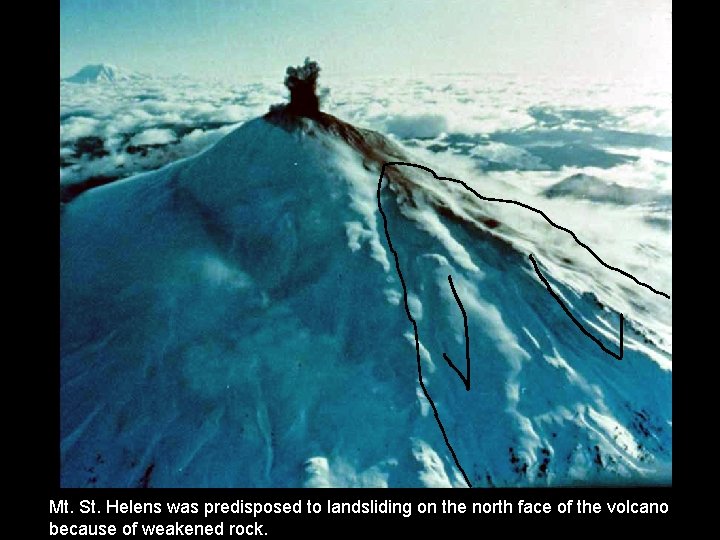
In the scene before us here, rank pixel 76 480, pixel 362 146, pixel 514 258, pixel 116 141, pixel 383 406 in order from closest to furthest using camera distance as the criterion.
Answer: pixel 76 480
pixel 383 406
pixel 514 258
pixel 362 146
pixel 116 141

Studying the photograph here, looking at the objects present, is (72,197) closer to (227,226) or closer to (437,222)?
(227,226)

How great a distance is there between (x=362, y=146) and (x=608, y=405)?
1578 cm

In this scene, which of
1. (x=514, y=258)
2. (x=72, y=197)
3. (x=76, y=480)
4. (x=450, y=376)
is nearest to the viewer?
(x=76, y=480)

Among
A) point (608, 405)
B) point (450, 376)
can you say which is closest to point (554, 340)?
point (608, 405)

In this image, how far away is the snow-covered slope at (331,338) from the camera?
56.2ft

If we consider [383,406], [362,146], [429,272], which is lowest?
[383,406]

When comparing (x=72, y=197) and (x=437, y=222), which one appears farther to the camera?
(x=72, y=197)

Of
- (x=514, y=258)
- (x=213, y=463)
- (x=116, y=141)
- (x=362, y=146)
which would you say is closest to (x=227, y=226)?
(x=362, y=146)

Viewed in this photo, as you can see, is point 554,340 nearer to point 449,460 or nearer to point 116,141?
point 449,460

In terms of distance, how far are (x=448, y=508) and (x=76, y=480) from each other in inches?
445

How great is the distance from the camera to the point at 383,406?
18.0 metres

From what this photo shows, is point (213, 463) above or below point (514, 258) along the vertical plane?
below

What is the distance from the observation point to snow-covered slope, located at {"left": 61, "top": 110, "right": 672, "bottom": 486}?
17.1m

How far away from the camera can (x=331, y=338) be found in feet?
65.5
